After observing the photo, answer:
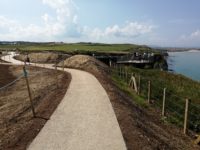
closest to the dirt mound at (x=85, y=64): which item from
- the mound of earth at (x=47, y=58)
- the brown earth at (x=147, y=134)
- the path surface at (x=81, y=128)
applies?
the mound of earth at (x=47, y=58)

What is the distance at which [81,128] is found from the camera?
11.9 meters

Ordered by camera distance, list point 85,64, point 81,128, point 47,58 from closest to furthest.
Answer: point 81,128
point 85,64
point 47,58

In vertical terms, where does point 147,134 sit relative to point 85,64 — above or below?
above

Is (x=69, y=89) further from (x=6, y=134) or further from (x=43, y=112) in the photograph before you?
(x=6, y=134)

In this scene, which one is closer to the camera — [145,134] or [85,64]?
[145,134]

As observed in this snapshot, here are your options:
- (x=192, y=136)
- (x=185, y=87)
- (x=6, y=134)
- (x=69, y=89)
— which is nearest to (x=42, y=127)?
(x=6, y=134)

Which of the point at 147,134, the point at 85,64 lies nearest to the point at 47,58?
the point at 85,64

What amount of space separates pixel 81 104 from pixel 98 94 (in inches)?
129

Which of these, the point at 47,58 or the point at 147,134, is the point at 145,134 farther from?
the point at 47,58

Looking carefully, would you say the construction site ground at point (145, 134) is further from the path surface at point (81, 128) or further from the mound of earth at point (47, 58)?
the mound of earth at point (47, 58)

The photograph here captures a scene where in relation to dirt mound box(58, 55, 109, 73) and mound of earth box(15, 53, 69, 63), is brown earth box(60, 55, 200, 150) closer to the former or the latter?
dirt mound box(58, 55, 109, 73)

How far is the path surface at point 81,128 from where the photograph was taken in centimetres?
1015

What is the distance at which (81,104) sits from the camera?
16.5m

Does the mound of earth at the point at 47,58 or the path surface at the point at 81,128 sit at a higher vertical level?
the path surface at the point at 81,128
